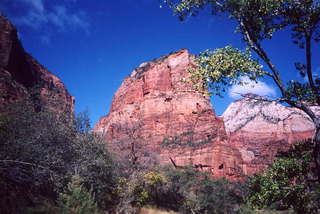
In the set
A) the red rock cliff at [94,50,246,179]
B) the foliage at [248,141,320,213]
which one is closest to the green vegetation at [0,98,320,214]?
the foliage at [248,141,320,213]

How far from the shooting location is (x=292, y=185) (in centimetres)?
791

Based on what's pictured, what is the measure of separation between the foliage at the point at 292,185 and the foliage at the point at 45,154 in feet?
33.6

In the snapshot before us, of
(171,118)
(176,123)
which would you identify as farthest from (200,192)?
(171,118)

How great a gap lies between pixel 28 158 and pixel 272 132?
159173mm

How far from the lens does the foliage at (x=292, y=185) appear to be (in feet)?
25.2

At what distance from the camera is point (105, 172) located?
24875mm

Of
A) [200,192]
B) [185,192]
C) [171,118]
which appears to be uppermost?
[171,118]

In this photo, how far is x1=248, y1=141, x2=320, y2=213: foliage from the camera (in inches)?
303

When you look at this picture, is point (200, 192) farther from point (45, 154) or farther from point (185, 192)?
point (45, 154)

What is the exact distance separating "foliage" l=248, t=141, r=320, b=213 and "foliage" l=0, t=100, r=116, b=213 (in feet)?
33.6

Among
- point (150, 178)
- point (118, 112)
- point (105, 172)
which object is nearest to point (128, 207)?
point (105, 172)

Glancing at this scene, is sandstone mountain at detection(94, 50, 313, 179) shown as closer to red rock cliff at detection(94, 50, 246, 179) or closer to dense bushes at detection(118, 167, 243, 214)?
red rock cliff at detection(94, 50, 246, 179)

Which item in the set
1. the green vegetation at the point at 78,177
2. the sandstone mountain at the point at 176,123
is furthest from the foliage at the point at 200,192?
the sandstone mountain at the point at 176,123

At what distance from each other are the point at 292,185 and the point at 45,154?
14.6 metres
